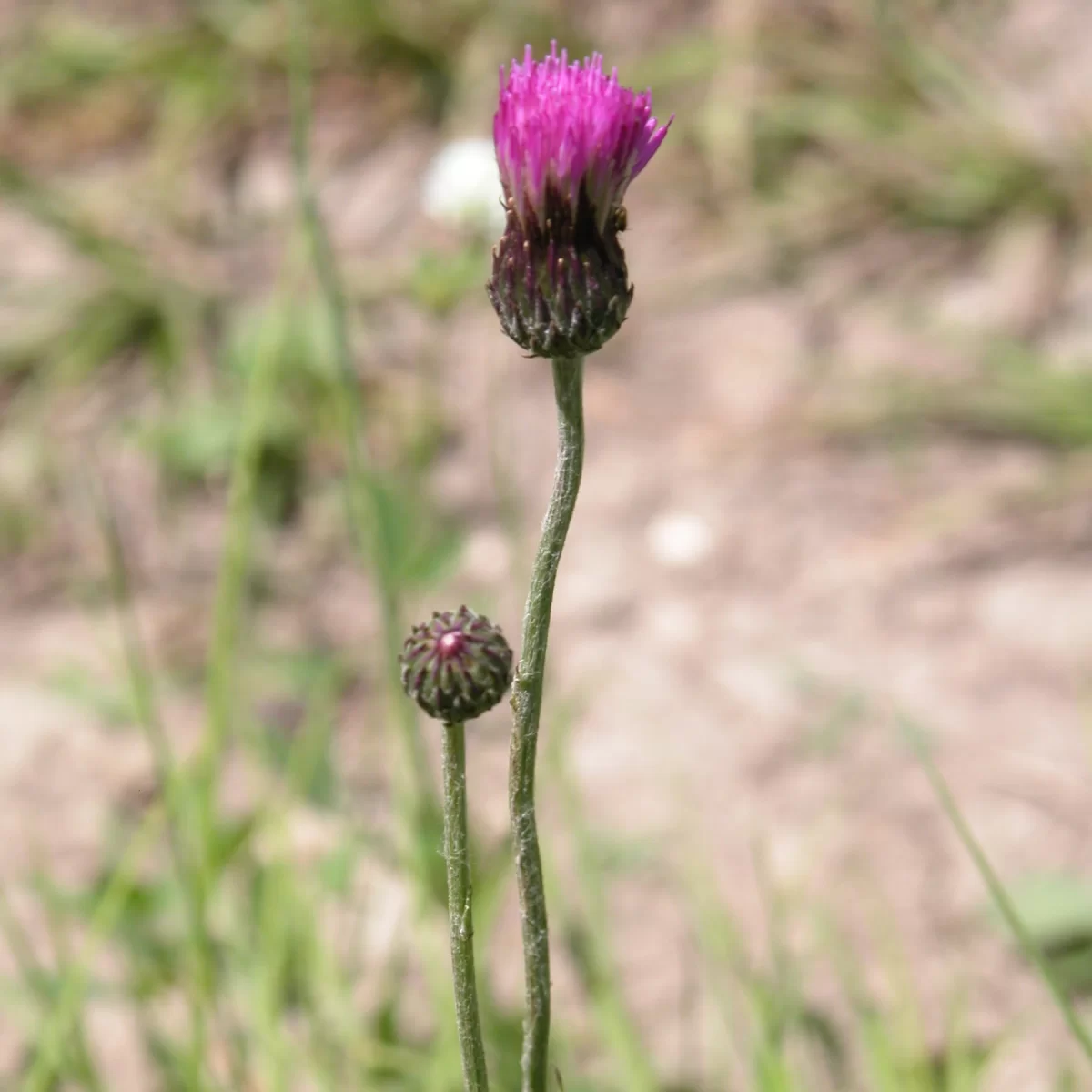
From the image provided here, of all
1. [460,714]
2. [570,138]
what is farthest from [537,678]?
[570,138]

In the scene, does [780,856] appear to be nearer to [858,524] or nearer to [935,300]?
[858,524]

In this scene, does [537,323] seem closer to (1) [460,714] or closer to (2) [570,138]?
(2) [570,138]

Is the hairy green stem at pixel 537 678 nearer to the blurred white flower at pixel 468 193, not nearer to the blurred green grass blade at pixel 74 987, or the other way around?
the blurred green grass blade at pixel 74 987

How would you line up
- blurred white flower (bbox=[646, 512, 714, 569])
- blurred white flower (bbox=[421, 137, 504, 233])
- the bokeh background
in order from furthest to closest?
blurred white flower (bbox=[646, 512, 714, 569])
blurred white flower (bbox=[421, 137, 504, 233])
the bokeh background

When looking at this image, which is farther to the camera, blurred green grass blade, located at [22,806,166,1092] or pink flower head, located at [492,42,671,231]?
blurred green grass blade, located at [22,806,166,1092]

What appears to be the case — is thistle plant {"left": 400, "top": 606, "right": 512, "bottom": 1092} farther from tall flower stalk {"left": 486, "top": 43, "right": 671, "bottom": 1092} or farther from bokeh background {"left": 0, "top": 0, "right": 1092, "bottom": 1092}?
bokeh background {"left": 0, "top": 0, "right": 1092, "bottom": 1092}

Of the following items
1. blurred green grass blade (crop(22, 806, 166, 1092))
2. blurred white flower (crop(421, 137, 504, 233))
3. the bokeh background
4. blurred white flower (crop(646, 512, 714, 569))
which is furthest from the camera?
blurred white flower (crop(646, 512, 714, 569))

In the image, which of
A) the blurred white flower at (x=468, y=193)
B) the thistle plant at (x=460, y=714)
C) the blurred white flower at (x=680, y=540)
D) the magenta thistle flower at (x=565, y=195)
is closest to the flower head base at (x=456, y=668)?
the thistle plant at (x=460, y=714)

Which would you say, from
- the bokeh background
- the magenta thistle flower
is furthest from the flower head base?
the bokeh background

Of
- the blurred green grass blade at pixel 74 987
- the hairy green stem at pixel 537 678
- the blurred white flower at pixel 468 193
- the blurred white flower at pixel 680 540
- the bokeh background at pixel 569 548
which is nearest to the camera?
the hairy green stem at pixel 537 678
